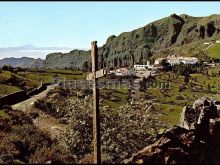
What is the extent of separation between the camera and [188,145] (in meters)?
19.5

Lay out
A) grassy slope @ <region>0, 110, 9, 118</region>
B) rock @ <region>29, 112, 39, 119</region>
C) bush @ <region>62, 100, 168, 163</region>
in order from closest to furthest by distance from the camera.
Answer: bush @ <region>62, 100, 168, 163</region> < grassy slope @ <region>0, 110, 9, 118</region> < rock @ <region>29, 112, 39, 119</region>

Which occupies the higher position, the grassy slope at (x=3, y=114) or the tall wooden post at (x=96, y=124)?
the tall wooden post at (x=96, y=124)

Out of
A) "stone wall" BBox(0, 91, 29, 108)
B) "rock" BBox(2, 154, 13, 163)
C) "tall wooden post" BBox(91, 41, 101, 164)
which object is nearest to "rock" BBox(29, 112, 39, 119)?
"stone wall" BBox(0, 91, 29, 108)

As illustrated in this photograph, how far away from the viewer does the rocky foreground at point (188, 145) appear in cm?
1725

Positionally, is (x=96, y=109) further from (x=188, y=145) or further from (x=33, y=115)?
(x=33, y=115)

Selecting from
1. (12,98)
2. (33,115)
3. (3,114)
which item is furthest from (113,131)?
(12,98)

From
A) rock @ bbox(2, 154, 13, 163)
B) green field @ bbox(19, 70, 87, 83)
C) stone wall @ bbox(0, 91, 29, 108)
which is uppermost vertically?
rock @ bbox(2, 154, 13, 163)

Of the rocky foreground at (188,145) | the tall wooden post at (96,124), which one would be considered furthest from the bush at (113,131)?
the tall wooden post at (96,124)

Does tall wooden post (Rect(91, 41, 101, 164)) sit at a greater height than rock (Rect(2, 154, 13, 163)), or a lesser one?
greater

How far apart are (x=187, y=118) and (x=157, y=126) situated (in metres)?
4.98

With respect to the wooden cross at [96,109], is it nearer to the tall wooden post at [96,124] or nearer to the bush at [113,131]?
the tall wooden post at [96,124]

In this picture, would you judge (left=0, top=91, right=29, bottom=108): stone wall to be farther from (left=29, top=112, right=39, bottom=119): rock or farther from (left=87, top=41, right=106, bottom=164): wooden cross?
(left=87, top=41, right=106, bottom=164): wooden cross

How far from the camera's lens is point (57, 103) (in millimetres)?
41969

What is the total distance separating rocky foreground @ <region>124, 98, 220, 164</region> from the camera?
56.6 feet
